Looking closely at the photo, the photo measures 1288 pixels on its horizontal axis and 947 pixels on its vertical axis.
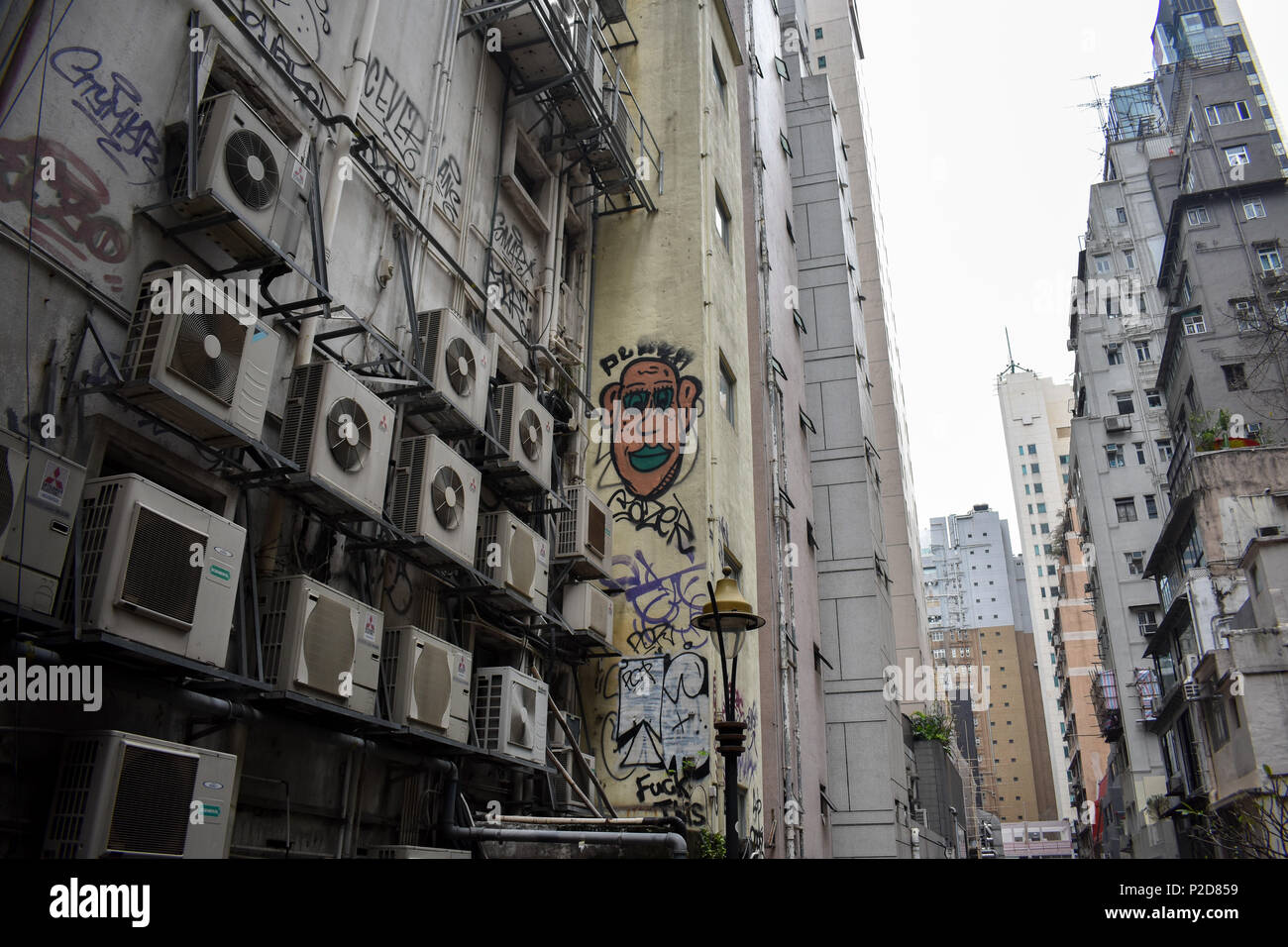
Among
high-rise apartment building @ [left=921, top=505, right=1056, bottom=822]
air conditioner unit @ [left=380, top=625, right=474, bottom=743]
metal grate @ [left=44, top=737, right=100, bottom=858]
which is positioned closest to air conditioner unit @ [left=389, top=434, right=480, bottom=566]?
air conditioner unit @ [left=380, top=625, right=474, bottom=743]

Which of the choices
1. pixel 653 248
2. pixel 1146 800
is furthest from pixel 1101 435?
pixel 653 248

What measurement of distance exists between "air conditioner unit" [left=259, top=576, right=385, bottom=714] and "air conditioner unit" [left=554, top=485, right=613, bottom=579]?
15.1 feet

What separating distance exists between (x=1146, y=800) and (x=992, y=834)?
2864 centimetres

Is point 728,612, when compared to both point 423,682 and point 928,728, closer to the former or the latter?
point 423,682

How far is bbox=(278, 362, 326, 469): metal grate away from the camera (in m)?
6.85

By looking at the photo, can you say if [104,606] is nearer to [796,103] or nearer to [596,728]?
[596,728]

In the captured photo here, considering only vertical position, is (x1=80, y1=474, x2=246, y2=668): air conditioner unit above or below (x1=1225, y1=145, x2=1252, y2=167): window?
below

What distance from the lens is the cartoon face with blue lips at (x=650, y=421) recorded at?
13.8m

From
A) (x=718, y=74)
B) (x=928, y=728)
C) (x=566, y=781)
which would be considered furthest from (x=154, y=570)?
(x=928, y=728)

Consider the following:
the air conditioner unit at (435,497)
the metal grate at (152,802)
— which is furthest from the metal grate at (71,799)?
the air conditioner unit at (435,497)

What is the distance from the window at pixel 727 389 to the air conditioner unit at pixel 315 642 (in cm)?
992

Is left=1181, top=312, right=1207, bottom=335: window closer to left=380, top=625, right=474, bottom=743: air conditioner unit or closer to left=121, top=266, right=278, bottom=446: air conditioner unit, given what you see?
left=380, top=625, right=474, bottom=743: air conditioner unit

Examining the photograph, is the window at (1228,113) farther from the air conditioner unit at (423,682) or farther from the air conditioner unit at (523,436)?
the air conditioner unit at (423,682)

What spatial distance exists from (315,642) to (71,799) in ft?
6.59
